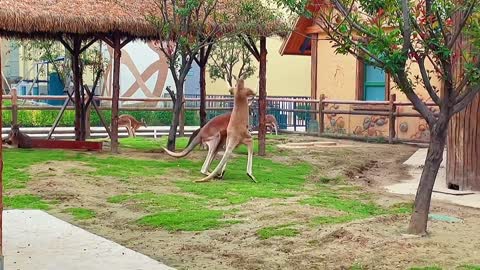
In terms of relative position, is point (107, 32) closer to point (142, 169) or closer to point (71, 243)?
point (142, 169)

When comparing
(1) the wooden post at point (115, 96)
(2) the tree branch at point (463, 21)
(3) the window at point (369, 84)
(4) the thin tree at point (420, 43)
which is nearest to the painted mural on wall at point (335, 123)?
(3) the window at point (369, 84)

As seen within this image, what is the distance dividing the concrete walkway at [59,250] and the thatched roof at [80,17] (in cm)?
717

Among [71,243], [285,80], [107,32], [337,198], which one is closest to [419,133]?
[107,32]

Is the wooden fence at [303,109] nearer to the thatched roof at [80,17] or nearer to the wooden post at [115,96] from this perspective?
the wooden post at [115,96]

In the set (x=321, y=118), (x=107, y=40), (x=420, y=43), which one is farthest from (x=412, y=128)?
(x=420, y=43)

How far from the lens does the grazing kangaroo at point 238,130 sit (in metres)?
12.8

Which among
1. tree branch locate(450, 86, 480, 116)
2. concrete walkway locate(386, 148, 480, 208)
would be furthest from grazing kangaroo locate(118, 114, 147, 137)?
tree branch locate(450, 86, 480, 116)

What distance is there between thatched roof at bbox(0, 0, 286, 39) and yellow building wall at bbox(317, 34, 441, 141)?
5989mm

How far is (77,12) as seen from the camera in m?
16.0

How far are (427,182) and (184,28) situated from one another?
9.06 m

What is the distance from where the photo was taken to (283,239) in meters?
7.94

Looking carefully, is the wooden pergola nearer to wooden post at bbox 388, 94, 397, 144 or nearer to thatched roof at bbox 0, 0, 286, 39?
thatched roof at bbox 0, 0, 286, 39

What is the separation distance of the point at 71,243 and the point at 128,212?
2.24m

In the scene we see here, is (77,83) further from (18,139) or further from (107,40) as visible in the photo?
(18,139)
